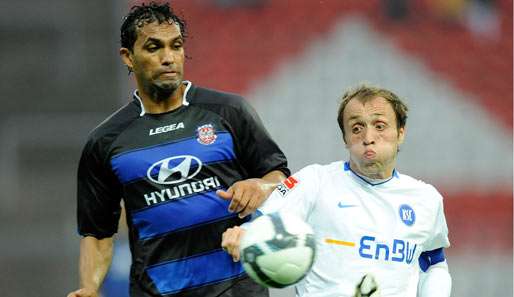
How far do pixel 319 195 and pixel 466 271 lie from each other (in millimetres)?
2985

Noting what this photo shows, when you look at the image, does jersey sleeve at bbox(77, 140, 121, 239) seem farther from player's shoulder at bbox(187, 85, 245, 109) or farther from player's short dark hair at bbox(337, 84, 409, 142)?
player's short dark hair at bbox(337, 84, 409, 142)

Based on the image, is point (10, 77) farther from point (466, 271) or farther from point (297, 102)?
point (466, 271)

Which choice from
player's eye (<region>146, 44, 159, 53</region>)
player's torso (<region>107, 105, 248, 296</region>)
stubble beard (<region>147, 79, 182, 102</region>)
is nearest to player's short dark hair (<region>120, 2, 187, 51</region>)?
player's eye (<region>146, 44, 159, 53</region>)

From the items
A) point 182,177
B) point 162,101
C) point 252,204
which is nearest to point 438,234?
point 252,204

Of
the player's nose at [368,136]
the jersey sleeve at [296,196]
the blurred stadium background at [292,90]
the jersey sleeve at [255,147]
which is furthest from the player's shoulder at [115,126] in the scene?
the blurred stadium background at [292,90]

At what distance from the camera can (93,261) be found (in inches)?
171

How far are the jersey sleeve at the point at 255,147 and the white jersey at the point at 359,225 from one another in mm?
186

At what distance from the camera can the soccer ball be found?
3.46 meters

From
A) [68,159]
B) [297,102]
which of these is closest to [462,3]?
[297,102]

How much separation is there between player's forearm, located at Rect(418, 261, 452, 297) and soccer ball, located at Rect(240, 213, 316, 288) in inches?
29.9

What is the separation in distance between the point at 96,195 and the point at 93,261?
300 millimetres

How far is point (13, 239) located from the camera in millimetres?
6480

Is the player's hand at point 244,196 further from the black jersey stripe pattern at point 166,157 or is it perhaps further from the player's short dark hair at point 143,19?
the player's short dark hair at point 143,19

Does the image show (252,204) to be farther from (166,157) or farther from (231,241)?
(166,157)
